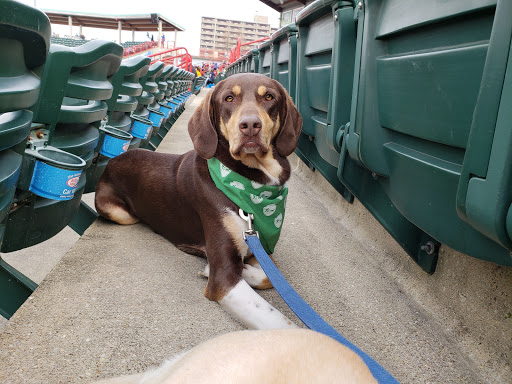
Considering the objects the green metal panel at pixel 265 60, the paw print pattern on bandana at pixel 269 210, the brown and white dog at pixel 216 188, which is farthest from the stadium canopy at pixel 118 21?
the paw print pattern on bandana at pixel 269 210

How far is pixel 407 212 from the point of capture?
1.55 metres

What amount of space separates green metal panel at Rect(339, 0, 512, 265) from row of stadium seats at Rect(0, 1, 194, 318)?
1.14 meters

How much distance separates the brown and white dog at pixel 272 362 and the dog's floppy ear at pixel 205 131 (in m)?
1.42

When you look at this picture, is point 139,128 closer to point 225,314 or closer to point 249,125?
point 249,125

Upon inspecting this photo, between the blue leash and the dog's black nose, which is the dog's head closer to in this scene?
the dog's black nose

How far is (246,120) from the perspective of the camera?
201 centimetres

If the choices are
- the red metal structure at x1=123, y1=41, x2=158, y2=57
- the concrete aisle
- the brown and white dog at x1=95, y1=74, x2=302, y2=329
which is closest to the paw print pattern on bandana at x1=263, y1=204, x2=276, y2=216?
the brown and white dog at x1=95, y1=74, x2=302, y2=329

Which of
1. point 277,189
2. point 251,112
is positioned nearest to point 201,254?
point 277,189

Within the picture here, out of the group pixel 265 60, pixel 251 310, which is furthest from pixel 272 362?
pixel 265 60

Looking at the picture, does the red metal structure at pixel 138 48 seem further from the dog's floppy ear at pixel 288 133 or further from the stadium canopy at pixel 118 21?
the dog's floppy ear at pixel 288 133

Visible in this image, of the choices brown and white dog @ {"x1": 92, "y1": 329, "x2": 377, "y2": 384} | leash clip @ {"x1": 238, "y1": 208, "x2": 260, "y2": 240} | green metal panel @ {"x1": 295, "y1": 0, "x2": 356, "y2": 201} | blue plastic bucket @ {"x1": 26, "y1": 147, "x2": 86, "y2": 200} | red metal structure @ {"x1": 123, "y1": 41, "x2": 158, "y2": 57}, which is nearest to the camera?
brown and white dog @ {"x1": 92, "y1": 329, "x2": 377, "y2": 384}

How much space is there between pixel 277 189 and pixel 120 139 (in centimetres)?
120

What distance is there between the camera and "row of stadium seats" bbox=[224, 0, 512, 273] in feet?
2.88

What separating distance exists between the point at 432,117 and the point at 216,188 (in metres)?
1.15
